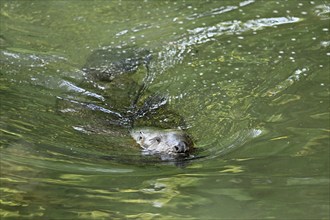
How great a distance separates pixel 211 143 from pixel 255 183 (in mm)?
865

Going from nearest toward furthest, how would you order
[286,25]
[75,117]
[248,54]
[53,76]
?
[75,117], [53,76], [248,54], [286,25]

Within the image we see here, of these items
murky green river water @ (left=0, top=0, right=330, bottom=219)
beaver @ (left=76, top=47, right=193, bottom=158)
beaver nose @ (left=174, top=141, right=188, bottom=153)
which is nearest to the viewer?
murky green river water @ (left=0, top=0, right=330, bottom=219)

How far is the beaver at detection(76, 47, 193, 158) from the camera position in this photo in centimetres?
405

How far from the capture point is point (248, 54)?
578 centimetres

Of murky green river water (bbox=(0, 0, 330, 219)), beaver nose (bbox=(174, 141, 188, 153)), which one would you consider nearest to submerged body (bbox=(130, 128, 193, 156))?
beaver nose (bbox=(174, 141, 188, 153))

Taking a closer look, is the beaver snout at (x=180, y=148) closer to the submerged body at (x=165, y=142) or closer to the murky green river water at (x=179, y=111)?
the submerged body at (x=165, y=142)

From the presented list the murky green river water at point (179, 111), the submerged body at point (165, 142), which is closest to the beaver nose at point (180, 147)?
the submerged body at point (165, 142)

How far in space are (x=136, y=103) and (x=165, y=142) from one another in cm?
108

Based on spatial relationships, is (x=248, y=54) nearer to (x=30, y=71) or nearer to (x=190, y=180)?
(x=30, y=71)

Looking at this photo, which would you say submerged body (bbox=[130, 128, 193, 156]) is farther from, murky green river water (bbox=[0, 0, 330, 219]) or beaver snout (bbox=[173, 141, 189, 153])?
murky green river water (bbox=[0, 0, 330, 219])

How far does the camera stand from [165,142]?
4.02 metres

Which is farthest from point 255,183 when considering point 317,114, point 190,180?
point 317,114

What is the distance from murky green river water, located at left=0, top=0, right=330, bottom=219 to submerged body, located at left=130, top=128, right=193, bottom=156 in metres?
0.11

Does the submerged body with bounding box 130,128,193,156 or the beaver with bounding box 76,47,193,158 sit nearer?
the submerged body with bounding box 130,128,193,156
